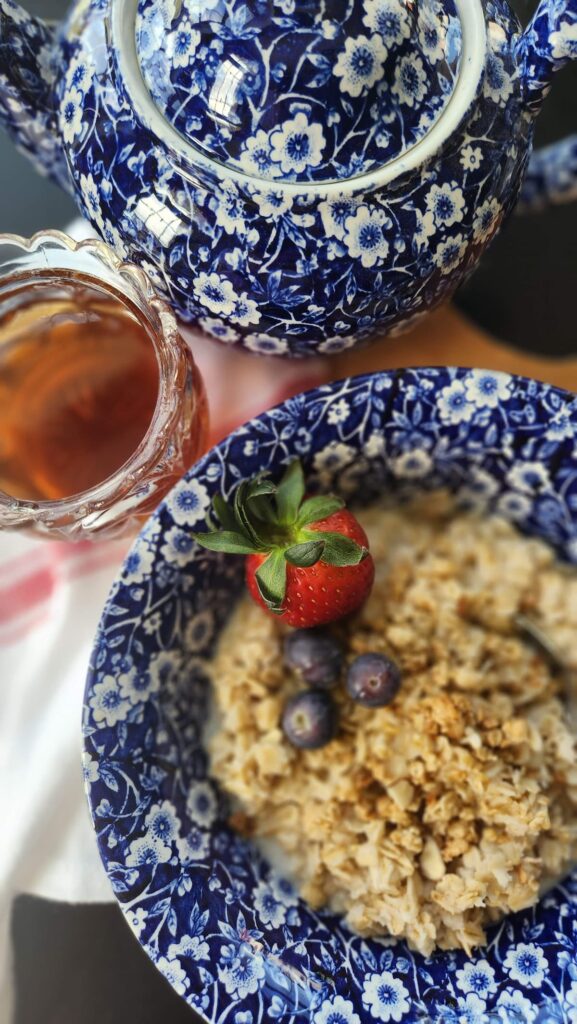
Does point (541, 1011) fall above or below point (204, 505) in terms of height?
below

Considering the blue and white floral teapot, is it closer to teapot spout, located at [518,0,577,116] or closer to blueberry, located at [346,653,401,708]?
teapot spout, located at [518,0,577,116]

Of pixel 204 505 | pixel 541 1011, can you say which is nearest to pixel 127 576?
pixel 204 505

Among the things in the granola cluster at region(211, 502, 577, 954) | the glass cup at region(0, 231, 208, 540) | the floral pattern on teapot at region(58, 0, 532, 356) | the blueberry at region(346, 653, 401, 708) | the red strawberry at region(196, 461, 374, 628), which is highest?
the floral pattern on teapot at region(58, 0, 532, 356)

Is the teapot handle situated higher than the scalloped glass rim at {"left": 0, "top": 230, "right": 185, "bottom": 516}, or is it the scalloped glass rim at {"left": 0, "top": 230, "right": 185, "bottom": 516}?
the teapot handle

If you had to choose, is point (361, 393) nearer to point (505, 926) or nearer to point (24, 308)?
point (24, 308)

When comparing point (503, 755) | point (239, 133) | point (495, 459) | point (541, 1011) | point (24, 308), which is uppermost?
point (239, 133)

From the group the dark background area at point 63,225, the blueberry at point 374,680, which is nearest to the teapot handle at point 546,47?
the dark background area at point 63,225

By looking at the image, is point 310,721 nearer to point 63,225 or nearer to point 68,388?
point 68,388

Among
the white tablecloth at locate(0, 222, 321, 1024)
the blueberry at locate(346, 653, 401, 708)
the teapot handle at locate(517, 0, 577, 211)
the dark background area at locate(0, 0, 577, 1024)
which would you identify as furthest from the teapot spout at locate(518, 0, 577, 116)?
the blueberry at locate(346, 653, 401, 708)

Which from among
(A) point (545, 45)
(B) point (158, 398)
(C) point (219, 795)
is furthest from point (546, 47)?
(C) point (219, 795)
